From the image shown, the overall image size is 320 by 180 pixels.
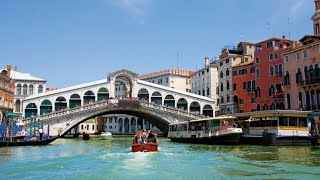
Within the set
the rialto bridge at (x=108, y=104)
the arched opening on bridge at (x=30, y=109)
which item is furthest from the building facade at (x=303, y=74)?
the arched opening on bridge at (x=30, y=109)

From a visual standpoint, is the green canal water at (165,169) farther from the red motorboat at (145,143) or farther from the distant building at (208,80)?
the distant building at (208,80)

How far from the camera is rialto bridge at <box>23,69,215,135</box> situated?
3772 cm

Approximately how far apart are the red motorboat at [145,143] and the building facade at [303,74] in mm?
17301

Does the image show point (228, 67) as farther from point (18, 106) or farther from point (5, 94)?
point (18, 106)

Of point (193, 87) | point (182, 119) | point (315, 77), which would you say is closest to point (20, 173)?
point (315, 77)

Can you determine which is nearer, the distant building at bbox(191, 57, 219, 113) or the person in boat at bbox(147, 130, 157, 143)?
the person in boat at bbox(147, 130, 157, 143)

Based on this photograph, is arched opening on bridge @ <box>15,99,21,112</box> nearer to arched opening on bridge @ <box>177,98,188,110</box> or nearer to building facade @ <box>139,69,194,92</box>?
arched opening on bridge @ <box>177,98,188,110</box>

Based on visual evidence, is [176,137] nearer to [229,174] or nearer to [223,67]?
[223,67]

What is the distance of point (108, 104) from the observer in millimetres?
39312

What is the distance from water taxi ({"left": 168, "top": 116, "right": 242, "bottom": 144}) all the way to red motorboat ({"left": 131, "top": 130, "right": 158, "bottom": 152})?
310 inches

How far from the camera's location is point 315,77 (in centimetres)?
3116

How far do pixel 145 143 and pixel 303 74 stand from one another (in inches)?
791

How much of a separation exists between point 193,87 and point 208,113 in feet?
38.0

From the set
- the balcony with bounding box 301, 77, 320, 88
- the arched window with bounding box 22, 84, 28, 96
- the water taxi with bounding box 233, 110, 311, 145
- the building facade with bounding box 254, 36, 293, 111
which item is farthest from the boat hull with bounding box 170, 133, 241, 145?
the arched window with bounding box 22, 84, 28, 96
